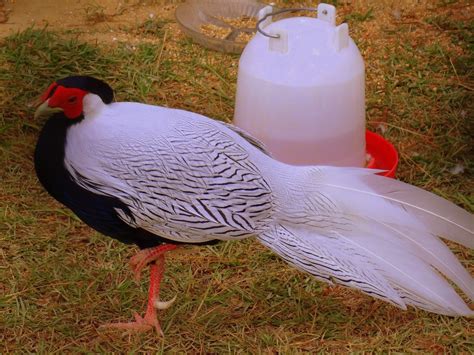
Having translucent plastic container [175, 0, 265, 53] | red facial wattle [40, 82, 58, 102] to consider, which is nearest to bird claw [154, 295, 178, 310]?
red facial wattle [40, 82, 58, 102]

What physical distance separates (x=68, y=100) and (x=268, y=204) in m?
0.56

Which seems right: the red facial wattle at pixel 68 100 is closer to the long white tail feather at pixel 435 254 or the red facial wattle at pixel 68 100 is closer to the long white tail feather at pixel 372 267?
the long white tail feather at pixel 372 267

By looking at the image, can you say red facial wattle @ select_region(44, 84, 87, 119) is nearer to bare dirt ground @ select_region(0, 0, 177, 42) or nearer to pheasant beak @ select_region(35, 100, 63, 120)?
pheasant beak @ select_region(35, 100, 63, 120)

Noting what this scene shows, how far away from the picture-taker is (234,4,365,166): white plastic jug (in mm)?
2494

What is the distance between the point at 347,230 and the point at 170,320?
0.59 m

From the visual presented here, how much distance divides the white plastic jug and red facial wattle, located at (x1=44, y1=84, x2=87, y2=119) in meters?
0.77

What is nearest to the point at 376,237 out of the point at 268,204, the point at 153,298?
the point at 268,204

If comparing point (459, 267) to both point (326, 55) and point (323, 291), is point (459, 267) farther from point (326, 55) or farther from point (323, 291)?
point (326, 55)

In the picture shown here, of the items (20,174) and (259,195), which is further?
(20,174)

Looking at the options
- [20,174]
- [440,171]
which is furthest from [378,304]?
[20,174]

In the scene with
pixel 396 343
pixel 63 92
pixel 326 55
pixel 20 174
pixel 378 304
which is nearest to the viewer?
pixel 63 92

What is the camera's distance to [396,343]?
2.14 m

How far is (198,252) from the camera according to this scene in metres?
2.53

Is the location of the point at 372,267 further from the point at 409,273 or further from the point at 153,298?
the point at 153,298
